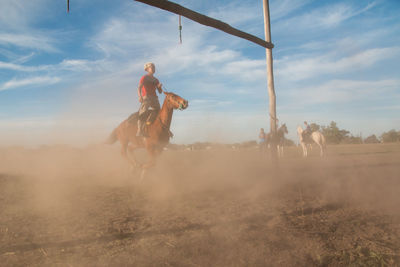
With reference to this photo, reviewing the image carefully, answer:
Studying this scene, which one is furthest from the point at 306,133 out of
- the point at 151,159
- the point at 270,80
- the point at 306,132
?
the point at 151,159

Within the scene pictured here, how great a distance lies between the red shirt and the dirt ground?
3053 millimetres

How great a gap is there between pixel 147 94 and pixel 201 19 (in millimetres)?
3224

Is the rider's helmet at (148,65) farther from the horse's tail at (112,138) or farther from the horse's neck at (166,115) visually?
the horse's tail at (112,138)

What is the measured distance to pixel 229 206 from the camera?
5.34 metres

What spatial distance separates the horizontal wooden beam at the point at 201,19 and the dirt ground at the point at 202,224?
4.28 meters

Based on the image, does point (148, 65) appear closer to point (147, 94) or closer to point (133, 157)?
point (147, 94)

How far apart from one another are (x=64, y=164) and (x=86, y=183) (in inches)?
235

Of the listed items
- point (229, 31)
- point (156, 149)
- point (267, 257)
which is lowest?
point (267, 257)

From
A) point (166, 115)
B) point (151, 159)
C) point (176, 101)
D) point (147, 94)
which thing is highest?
point (147, 94)

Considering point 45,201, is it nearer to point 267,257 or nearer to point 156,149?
point 156,149

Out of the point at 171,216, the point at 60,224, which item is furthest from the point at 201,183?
the point at 60,224

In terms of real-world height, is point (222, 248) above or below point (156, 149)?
below

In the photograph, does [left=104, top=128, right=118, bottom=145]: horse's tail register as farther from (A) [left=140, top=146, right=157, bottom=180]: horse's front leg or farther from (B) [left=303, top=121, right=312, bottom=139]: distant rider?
(B) [left=303, top=121, right=312, bottom=139]: distant rider

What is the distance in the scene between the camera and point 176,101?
7.56 m
